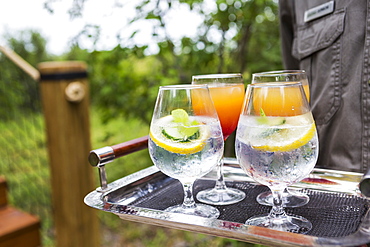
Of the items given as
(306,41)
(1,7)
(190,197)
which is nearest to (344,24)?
(306,41)

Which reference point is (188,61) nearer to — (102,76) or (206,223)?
(102,76)

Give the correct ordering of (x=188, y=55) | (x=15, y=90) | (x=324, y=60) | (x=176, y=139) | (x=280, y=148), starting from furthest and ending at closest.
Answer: (x=15, y=90)
(x=188, y=55)
(x=324, y=60)
(x=176, y=139)
(x=280, y=148)

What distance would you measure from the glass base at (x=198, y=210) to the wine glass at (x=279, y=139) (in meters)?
0.12

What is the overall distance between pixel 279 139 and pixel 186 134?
21cm

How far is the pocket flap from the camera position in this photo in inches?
48.3

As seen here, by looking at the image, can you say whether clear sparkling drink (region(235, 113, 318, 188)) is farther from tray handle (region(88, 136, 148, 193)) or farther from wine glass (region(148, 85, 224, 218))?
tray handle (region(88, 136, 148, 193))

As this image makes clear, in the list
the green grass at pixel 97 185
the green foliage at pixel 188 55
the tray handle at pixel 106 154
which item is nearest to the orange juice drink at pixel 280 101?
the tray handle at pixel 106 154

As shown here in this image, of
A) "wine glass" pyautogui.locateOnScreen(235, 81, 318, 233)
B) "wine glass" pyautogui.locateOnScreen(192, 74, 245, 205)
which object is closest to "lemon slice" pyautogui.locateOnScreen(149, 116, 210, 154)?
"wine glass" pyautogui.locateOnScreen(235, 81, 318, 233)

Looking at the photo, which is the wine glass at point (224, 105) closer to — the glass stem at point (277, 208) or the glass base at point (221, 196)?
the glass base at point (221, 196)

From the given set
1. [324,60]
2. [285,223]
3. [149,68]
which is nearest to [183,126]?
[285,223]

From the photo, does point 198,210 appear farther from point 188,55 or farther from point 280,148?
point 188,55

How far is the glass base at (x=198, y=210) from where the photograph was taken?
0.88 metres

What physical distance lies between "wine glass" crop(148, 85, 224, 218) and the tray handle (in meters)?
0.14

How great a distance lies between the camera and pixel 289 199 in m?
0.97
